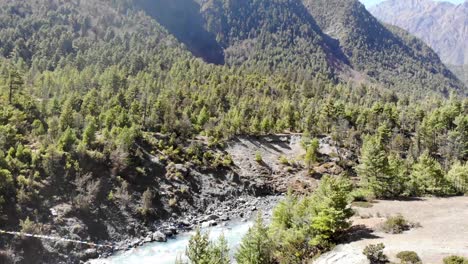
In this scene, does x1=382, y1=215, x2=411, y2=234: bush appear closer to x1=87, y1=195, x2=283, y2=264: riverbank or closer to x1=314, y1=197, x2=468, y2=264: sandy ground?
x1=314, y1=197, x2=468, y2=264: sandy ground

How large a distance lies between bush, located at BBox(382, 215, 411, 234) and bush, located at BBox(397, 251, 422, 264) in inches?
277

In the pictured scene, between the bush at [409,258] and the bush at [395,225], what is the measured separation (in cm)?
703

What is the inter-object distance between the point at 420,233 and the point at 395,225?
2.23 meters

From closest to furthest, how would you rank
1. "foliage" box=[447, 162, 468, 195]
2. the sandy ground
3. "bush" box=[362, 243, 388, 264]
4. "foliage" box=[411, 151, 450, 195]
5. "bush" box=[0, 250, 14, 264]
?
1. "bush" box=[362, 243, 388, 264]
2. the sandy ground
3. "bush" box=[0, 250, 14, 264]
4. "foliage" box=[411, 151, 450, 195]
5. "foliage" box=[447, 162, 468, 195]

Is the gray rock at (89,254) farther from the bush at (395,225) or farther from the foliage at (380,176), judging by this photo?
the foliage at (380,176)

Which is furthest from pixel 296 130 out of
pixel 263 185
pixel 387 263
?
pixel 387 263

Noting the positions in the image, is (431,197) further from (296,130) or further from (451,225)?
(296,130)

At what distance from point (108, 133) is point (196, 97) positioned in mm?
44123

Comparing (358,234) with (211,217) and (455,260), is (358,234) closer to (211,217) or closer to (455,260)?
(455,260)

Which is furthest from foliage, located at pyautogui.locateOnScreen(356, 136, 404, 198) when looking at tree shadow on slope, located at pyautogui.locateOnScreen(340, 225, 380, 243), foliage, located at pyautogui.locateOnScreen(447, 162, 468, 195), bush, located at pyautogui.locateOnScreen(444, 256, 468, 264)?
bush, located at pyautogui.locateOnScreen(444, 256, 468, 264)

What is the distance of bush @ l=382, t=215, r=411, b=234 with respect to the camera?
125ft

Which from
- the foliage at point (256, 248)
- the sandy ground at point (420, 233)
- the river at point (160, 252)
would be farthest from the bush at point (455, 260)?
the river at point (160, 252)

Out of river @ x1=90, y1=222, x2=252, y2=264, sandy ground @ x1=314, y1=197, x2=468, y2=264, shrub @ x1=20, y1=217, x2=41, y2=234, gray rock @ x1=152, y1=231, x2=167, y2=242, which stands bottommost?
river @ x1=90, y1=222, x2=252, y2=264

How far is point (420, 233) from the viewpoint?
3709cm
